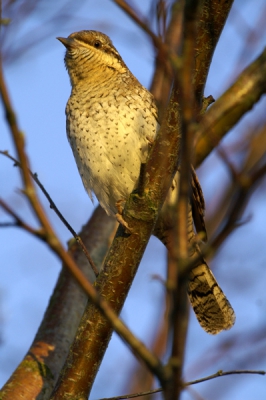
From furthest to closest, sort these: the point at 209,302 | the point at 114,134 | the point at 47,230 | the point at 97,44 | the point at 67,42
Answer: the point at 97,44
the point at 67,42
the point at 209,302
the point at 114,134
the point at 47,230

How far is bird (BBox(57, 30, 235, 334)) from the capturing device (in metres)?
4.23

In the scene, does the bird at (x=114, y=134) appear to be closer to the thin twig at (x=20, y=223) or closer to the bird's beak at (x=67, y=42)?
the bird's beak at (x=67, y=42)

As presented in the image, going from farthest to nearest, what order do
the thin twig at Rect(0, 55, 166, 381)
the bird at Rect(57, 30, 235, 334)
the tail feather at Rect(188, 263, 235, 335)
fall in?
the tail feather at Rect(188, 263, 235, 335) → the bird at Rect(57, 30, 235, 334) → the thin twig at Rect(0, 55, 166, 381)

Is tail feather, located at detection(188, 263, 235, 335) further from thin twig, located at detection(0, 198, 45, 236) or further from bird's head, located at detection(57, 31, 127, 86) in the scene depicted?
thin twig, located at detection(0, 198, 45, 236)

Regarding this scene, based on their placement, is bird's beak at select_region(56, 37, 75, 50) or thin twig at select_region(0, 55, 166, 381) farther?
bird's beak at select_region(56, 37, 75, 50)

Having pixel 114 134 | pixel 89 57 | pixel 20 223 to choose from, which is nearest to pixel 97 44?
pixel 89 57

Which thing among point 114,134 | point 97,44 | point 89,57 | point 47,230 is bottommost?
point 47,230

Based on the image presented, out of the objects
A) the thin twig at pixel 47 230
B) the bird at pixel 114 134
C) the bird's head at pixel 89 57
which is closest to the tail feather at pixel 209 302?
the bird at pixel 114 134

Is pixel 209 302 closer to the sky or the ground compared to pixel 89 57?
closer to the ground

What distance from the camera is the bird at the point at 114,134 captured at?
4.23m

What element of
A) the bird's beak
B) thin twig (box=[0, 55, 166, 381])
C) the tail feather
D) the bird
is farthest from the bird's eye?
thin twig (box=[0, 55, 166, 381])

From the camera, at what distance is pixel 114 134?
421 cm

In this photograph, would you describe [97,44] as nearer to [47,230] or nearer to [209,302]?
[209,302]

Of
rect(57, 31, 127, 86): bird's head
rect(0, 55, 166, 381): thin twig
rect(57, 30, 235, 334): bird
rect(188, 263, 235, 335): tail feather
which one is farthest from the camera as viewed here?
rect(57, 31, 127, 86): bird's head
